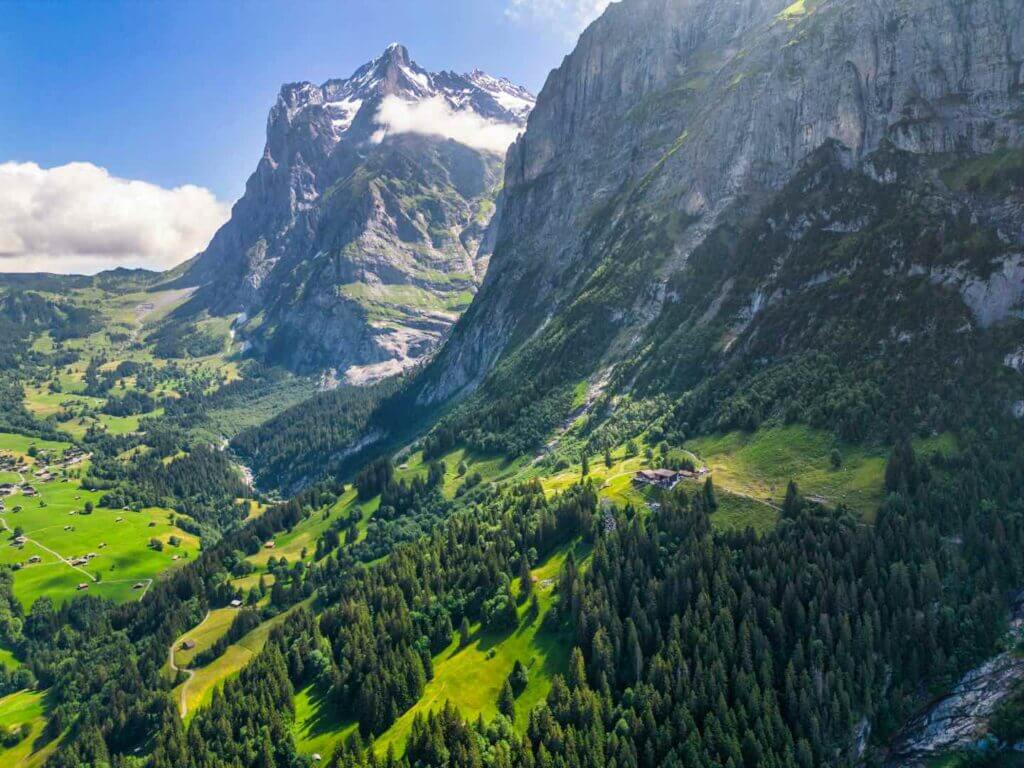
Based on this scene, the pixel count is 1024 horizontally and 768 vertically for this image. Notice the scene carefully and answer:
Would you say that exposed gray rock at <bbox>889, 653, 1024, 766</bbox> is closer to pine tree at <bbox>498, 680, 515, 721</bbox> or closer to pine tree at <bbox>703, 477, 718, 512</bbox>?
pine tree at <bbox>703, 477, 718, 512</bbox>

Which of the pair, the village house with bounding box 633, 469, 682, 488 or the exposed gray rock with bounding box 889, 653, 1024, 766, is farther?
the village house with bounding box 633, 469, 682, 488

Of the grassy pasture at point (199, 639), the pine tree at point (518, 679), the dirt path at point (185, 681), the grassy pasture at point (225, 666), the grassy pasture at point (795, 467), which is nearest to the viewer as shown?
the pine tree at point (518, 679)

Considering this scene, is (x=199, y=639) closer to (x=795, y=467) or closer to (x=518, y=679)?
(x=518, y=679)

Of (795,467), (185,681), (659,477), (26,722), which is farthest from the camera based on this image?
(26,722)

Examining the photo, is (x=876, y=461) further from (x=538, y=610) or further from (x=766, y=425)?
(x=538, y=610)

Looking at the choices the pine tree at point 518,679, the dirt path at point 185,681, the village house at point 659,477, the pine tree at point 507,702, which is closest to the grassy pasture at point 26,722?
the dirt path at point 185,681

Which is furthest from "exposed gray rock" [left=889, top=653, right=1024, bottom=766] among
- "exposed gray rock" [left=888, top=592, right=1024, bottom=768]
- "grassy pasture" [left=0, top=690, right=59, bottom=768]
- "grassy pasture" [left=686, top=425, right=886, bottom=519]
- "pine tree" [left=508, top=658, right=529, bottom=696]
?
"grassy pasture" [left=0, top=690, right=59, bottom=768]

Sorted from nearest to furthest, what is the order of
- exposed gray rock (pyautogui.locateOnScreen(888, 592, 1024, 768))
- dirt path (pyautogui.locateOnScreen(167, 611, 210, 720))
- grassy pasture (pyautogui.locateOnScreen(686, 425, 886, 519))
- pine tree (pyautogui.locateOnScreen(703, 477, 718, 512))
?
1. exposed gray rock (pyautogui.locateOnScreen(888, 592, 1024, 768))
2. grassy pasture (pyautogui.locateOnScreen(686, 425, 886, 519))
3. pine tree (pyautogui.locateOnScreen(703, 477, 718, 512))
4. dirt path (pyautogui.locateOnScreen(167, 611, 210, 720))

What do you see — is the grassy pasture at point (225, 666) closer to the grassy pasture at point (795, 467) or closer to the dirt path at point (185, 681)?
the dirt path at point (185, 681)

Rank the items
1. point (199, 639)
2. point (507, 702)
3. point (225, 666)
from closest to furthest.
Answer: point (507, 702), point (225, 666), point (199, 639)

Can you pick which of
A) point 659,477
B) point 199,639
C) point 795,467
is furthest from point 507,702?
point 199,639

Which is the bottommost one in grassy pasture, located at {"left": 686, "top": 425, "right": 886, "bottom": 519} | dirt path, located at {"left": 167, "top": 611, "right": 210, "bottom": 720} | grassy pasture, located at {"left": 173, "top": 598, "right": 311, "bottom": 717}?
dirt path, located at {"left": 167, "top": 611, "right": 210, "bottom": 720}

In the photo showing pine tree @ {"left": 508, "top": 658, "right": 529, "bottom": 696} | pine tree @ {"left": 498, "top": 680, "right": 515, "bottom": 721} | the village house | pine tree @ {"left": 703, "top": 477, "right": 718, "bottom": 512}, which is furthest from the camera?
the village house

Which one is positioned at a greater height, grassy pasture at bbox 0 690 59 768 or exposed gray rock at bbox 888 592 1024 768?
exposed gray rock at bbox 888 592 1024 768
